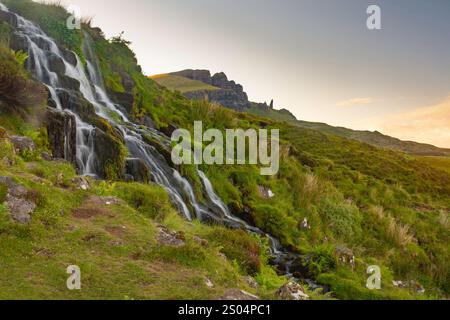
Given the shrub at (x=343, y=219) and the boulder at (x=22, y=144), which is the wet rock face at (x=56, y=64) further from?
the shrub at (x=343, y=219)

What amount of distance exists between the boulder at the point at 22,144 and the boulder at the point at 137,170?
134 inches

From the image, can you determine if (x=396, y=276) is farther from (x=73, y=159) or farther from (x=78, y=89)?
(x=78, y=89)

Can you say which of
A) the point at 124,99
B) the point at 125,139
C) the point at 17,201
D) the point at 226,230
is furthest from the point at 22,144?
the point at 124,99

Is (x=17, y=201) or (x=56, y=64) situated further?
(x=56, y=64)

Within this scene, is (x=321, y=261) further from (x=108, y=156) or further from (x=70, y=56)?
(x=70, y=56)

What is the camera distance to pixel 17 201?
9.77 metres

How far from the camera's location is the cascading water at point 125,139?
51.1 feet

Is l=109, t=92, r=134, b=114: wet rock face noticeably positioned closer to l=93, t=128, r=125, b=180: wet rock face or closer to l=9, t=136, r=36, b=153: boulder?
l=93, t=128, r=125, b=180: wet rock face

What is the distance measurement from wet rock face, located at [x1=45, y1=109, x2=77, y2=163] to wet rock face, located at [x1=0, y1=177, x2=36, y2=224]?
173 inches

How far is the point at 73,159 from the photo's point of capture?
48.8ft

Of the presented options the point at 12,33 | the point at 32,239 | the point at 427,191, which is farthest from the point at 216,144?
the point at 427,191

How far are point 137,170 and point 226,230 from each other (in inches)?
179

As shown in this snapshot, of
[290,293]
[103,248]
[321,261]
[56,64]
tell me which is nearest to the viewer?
[290,293]

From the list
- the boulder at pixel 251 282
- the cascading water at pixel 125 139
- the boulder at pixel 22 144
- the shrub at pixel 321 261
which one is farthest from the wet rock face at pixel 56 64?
the boulder at pixel 251 282
